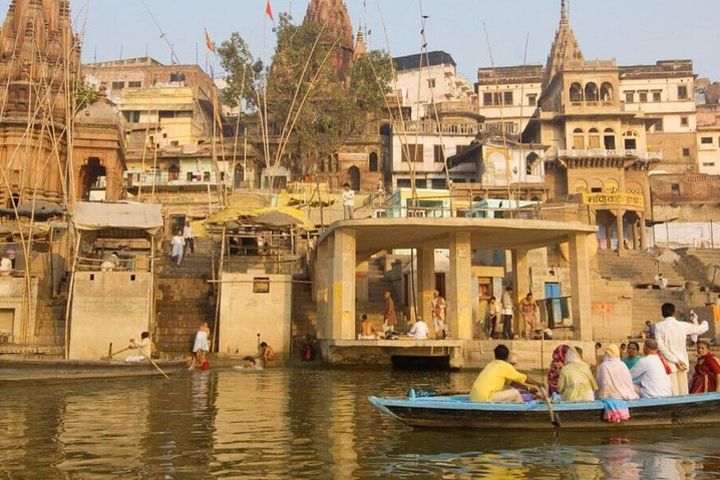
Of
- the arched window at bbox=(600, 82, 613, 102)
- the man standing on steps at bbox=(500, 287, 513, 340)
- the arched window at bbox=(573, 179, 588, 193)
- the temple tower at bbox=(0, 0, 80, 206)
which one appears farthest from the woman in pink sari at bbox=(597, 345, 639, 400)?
the arched window at bbox=(600, 82, 613, 102)

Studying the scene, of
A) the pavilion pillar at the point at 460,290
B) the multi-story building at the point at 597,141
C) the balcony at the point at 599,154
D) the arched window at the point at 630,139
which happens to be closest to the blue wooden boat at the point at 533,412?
the pavilion pillar at the point at 460,290

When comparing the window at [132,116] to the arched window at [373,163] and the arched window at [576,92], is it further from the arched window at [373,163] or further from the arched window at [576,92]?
the arched window at [576,92]

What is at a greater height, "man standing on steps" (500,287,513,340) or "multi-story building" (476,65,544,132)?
"multi-story building" (476,65,544,132)

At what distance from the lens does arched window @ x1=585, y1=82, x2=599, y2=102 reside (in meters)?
53.5

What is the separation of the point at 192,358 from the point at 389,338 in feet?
15.6

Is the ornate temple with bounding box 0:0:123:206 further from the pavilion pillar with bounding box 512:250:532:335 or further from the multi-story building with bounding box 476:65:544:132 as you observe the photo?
the multi-story building with bounding box 476:65:544:132

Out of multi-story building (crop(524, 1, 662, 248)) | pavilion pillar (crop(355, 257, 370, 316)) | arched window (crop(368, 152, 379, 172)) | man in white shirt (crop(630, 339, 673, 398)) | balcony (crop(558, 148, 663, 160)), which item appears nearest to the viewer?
man in white shirt (crop(630, 339, 673, 398))

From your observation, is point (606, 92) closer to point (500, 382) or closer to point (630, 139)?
point (630, 139)

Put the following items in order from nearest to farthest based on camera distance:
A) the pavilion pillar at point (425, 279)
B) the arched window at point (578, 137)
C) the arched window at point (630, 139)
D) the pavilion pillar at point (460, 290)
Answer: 1. the pavilion pillar at point (460, 290)
2. the pavilion pillar at point (425, 279)
3. the arched window at point (578, 137)
4. the arched window at point (630, 139)

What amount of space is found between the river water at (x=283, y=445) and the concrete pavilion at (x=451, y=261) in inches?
184

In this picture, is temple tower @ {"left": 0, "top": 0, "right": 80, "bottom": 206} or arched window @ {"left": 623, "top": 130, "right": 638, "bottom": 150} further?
A: arched window @ {"left": 623, "top": 130, "right": 638, "bottom": 150}

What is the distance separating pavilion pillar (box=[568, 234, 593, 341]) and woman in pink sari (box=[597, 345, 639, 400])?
9055mm

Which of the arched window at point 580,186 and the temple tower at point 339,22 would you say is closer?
the arched window at point 580,186

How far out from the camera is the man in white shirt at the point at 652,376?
10.1 metres
